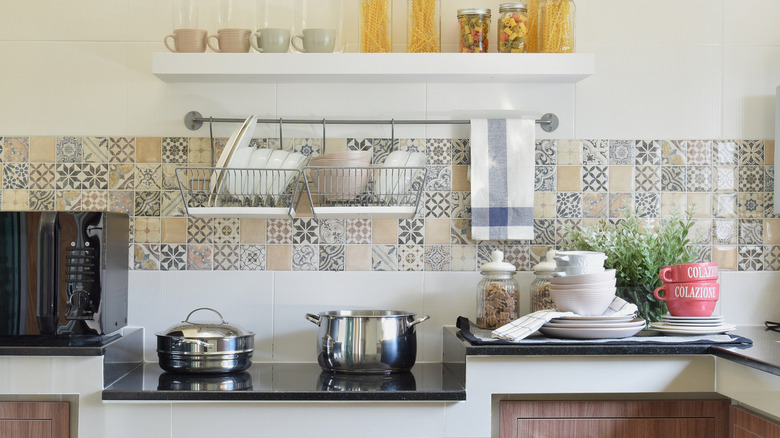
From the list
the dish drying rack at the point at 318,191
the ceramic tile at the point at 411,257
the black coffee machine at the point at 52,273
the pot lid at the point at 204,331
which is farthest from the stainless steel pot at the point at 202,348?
the ceramic tile at the point at 411,257

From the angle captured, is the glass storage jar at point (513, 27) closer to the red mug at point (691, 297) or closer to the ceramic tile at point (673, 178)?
the ceramic tile at point (673, 178)

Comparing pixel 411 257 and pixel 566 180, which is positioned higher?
pixel 566 180

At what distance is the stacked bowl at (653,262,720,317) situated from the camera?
6.11ft

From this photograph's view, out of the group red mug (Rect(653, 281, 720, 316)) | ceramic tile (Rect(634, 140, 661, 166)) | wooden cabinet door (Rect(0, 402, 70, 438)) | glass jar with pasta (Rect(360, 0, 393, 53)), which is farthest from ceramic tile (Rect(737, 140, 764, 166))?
wooden cabinet door (Rect(0, 402, 70, 438))

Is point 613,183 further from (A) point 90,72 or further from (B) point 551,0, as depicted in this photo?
(A) point 90,72

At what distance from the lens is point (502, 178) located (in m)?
2.15

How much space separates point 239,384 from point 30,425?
0.53m

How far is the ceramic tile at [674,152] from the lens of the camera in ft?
7.37

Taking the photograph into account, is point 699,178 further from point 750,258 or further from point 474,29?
point 474,29

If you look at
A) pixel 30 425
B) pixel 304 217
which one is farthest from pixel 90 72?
pixel 30 425

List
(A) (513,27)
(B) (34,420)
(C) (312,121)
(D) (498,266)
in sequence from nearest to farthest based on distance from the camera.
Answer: (B) (34,420), (D) (498,266), (A) (513,27), (C) (312,121)

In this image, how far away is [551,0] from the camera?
2.05 m

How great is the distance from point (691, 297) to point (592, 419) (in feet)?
1.38

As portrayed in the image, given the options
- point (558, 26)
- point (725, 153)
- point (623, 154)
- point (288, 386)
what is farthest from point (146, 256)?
point (725, 153)
